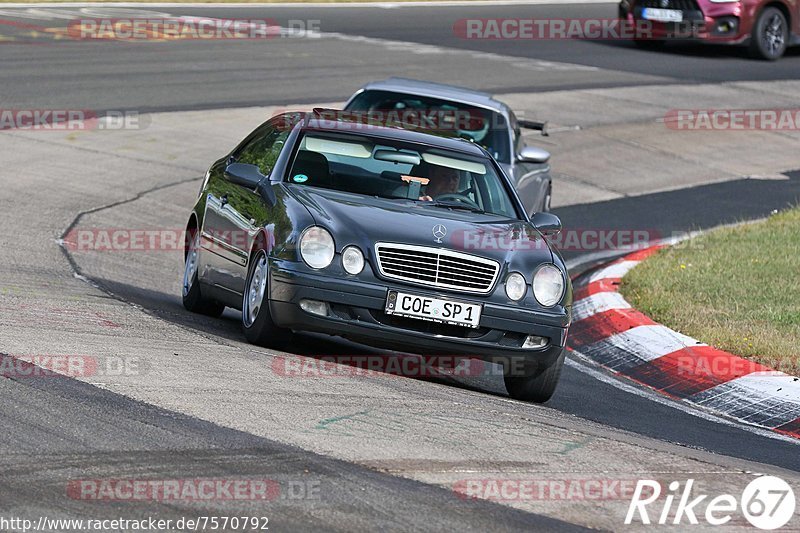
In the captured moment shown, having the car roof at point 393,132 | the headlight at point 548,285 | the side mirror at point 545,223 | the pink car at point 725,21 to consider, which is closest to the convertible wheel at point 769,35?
the pink car at point 725,21

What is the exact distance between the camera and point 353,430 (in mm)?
6309

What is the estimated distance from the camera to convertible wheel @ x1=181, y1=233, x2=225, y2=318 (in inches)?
382

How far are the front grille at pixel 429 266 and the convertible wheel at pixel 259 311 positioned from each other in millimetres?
682

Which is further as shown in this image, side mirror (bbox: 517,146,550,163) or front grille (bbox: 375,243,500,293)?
side mirror (bbox: 517,146,550,163)

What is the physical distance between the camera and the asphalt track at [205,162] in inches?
213

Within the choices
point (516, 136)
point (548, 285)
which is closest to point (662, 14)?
point (516, 136)

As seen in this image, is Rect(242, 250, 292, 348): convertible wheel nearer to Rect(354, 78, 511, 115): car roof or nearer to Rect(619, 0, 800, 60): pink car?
Rect(354, 78, 511, 115): car roof

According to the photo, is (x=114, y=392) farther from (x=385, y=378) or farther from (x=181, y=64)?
(x=181, y=64)

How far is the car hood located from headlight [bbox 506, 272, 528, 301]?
0.08 meters

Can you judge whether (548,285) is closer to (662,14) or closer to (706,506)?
(706,506)

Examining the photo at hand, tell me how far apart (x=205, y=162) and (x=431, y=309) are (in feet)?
29.9

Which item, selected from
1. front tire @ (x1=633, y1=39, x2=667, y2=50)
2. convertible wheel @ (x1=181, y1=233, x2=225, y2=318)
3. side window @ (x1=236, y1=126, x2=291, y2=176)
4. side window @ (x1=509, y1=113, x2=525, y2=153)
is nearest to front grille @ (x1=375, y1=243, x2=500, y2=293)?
side window @ (x1=236, y1=126, x2=291, y2=176)

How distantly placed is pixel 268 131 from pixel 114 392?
3721 mm

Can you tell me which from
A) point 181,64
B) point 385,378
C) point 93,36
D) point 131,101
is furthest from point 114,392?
point 93,36
